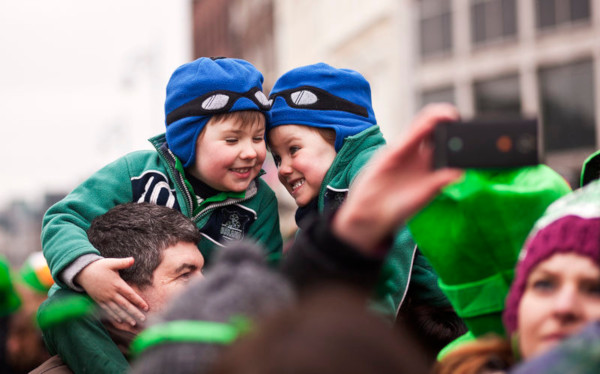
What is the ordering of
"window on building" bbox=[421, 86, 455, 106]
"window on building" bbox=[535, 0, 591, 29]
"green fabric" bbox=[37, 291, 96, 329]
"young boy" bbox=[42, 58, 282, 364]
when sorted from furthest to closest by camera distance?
1. "window on building" bbox=[421, 86, 455, 106]
2. "window on building" bbox=[535, 0, 591, 29]
3. "young boy" bbox=[42, 58, 282, 364]
4. "green fabric" bbox=[37, 291, 96, 329]

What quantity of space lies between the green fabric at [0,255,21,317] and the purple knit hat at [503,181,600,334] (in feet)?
18.8

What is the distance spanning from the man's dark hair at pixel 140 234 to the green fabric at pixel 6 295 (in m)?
4.28

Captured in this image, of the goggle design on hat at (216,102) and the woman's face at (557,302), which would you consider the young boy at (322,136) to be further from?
the woman's face at (557,302)

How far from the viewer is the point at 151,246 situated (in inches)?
104

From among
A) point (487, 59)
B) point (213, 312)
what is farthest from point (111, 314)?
point (487, 59)

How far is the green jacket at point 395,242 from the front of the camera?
2.74m

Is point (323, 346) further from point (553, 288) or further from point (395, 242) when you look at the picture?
point (395, 242)

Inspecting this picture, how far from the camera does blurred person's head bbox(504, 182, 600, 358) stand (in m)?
1.58

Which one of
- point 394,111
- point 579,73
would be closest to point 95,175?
point 579,73

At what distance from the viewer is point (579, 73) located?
1778 centimetres

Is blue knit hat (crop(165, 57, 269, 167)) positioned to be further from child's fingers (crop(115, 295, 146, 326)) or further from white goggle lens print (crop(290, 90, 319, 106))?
child's fingers (crop(115, 295, 146, 326))

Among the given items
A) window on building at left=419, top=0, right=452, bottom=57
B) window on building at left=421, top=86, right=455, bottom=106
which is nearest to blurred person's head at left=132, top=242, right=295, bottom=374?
window on building at left=421, top=86, right=455, bottom=106

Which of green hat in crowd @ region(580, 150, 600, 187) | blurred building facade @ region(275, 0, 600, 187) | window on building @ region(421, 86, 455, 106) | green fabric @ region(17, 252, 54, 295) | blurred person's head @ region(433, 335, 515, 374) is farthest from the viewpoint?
window on building @ region(421, 86, 455, 106)

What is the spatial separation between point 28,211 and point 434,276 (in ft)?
239
